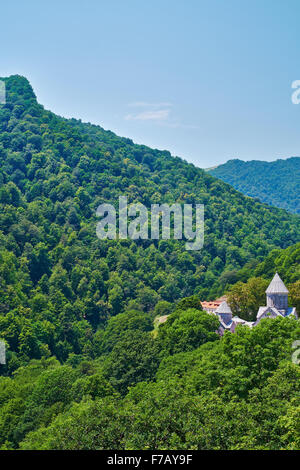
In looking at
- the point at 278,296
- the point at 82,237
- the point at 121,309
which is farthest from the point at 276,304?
the point at 82,237

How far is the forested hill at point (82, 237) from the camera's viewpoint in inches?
3450

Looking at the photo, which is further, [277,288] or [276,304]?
[276,304]

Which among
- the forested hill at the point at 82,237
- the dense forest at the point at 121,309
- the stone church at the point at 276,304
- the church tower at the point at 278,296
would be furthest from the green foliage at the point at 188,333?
the forested hill at the point at 82,237

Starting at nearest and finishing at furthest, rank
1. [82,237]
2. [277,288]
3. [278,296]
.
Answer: [277,288] < [278,296] < [82,237]

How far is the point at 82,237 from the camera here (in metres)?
115

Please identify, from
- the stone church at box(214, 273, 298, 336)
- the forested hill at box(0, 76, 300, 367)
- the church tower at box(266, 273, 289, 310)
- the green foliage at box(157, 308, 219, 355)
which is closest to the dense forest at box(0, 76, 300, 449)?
the green foliage at box(157, 308, 219, 355)

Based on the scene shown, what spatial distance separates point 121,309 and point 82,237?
19477 millimetres

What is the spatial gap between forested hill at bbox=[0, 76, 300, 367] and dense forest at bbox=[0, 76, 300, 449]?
1.03 feet

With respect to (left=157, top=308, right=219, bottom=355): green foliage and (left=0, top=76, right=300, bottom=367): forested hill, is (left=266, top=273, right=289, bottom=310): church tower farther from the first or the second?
(left=0, top=76, right=300, bottom=367): forested hill

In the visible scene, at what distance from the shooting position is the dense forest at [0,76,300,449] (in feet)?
90.7

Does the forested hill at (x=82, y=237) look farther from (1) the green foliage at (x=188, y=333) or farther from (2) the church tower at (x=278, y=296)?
(2) the church tower at (x=278, y=296)

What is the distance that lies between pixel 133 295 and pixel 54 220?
23.1m

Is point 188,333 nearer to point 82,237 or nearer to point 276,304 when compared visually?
point 276,304
